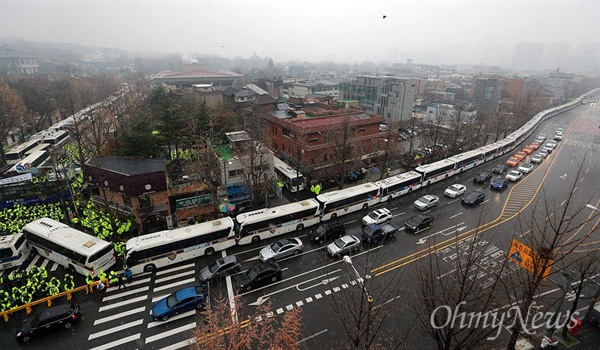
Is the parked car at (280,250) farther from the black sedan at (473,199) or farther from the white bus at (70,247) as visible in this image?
the black sedan at (473,199)

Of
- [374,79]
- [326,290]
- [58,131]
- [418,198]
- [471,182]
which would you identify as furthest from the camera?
[374,79]

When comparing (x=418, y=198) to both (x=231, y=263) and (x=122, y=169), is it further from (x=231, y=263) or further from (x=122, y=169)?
(x=122, y=169)

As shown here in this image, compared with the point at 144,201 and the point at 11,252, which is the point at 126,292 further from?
→ the point at 11,252

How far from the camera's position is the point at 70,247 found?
20906 mm

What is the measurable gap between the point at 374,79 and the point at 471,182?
49038 millimetres

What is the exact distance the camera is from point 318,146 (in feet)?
131

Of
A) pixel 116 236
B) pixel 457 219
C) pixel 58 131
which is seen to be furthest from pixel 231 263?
pixel 58 131

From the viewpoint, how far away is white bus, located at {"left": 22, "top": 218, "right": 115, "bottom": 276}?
2048 centimetres

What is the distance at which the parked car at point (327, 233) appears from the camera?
24.9m

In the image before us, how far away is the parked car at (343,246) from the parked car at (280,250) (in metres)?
2.51

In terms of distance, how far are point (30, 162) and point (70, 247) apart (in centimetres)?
2969

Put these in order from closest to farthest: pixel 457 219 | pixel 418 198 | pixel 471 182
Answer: pixel 457 219
pixel 418 198
pixel 471 182

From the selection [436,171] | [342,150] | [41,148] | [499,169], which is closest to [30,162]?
[41,148]

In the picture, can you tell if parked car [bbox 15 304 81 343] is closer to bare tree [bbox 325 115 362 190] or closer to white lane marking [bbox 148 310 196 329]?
white lane marking [bbox 148 310 196 329]
